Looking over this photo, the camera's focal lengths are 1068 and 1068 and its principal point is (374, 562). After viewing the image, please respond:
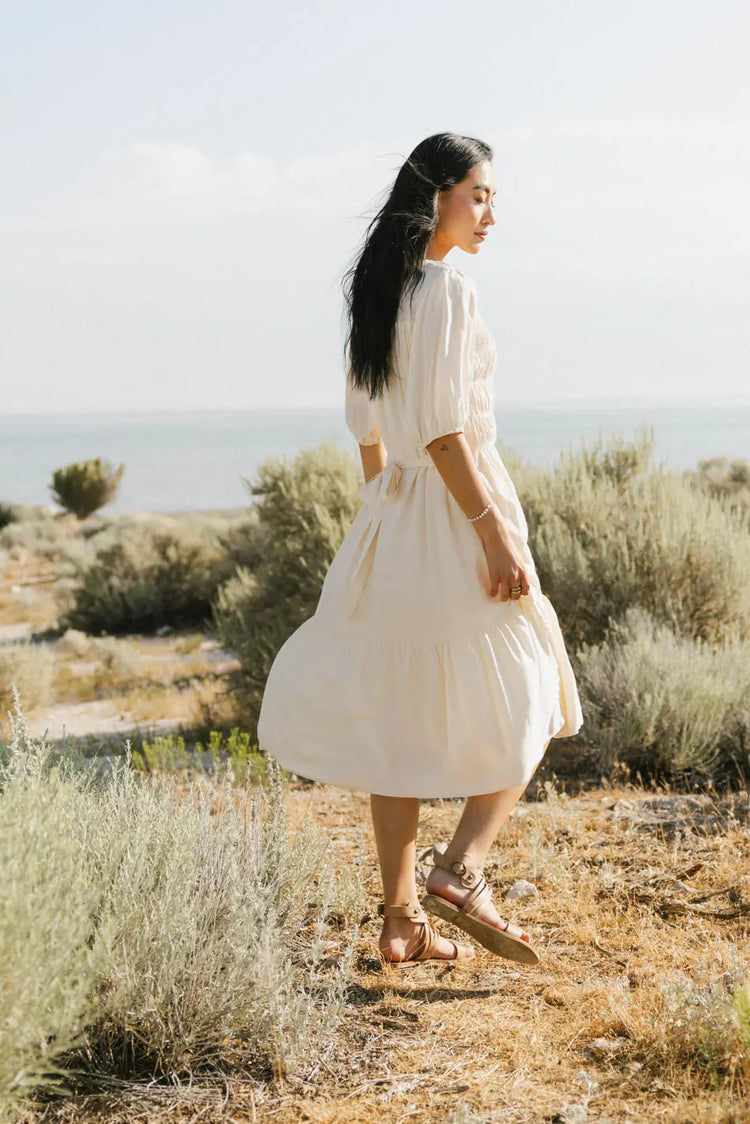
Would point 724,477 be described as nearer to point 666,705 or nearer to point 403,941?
point 666,705

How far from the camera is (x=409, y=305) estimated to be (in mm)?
2557

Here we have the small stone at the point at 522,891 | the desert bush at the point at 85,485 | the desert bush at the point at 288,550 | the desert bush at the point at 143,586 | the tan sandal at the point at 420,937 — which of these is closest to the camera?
the tan sandal at the point at 420,937

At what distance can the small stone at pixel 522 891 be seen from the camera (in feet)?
11.0

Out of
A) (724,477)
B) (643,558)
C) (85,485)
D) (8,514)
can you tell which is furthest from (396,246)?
(85,485)

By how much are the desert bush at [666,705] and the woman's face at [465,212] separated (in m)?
2.89

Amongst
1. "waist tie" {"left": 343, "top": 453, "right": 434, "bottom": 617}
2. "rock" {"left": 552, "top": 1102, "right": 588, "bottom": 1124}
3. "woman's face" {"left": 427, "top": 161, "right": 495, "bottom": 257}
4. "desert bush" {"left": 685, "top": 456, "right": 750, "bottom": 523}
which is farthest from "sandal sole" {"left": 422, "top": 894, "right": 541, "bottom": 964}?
"desert bush" {"left": 685, "top": 456, "right": 750, "bottom": 523}

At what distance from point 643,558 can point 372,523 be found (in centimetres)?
402

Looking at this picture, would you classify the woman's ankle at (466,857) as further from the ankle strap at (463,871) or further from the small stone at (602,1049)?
the small stone at (602,1049)

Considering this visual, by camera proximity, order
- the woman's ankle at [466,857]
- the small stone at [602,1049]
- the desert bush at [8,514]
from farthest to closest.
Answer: the desert bush at [8,514], the woman's ankle at [466,857], the small stone at [602,1049]

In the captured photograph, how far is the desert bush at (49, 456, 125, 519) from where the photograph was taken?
26.3 metres

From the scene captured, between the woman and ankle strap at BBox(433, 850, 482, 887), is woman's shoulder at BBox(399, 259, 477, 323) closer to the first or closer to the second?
the woman

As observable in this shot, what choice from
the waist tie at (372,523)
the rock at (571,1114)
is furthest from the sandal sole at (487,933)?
the waist tie at (372,523)

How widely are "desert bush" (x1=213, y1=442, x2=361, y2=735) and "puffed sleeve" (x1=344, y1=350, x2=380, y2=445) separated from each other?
15.0 feet

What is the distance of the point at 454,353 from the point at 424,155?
1.88 feet
